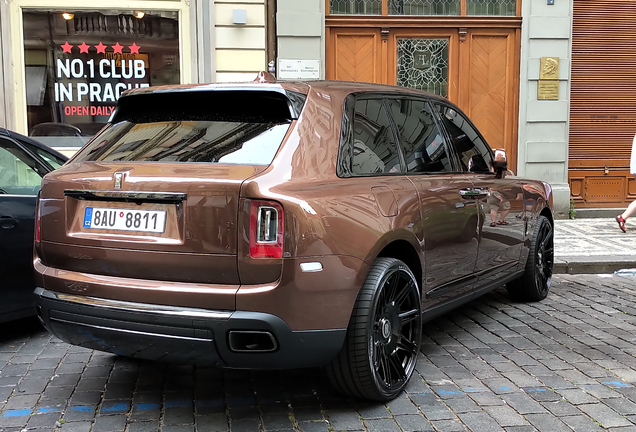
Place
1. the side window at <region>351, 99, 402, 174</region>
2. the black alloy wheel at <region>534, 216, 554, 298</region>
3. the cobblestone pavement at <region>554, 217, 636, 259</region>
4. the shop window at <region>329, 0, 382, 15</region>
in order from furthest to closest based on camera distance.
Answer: the shop window at <region>329, 0, 382, 15</region>, the cobblestone pavement at <region>554, 217, 636, 259</region>, the black alloy wheel at <region>534, 216, 554, 298</region>, the side window at <region>351, 99, 402, 174</region>

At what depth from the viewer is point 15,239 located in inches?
177

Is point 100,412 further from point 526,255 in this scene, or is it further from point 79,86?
point 79,86

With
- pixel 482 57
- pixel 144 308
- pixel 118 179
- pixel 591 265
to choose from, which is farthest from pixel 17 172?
pixel 482 57

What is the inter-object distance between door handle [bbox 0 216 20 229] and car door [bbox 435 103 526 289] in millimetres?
2959

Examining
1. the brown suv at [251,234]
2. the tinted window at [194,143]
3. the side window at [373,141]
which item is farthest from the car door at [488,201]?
the tinted window at [194,143]

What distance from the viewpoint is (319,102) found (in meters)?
3.46

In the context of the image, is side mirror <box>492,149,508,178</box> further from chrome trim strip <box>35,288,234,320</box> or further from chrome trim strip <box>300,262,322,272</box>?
chrome trim strip <box>35,288,234,320</box>

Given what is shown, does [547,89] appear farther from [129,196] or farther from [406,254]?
[129,196]

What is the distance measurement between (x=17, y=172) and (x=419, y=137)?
285 cm

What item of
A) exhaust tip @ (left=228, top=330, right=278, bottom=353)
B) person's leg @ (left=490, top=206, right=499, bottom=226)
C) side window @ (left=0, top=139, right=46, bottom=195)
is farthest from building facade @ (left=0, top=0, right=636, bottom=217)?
exhaust tip @ (left=228, top=330, right=278, bottom=353)

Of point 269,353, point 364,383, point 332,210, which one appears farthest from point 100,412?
point 332,210

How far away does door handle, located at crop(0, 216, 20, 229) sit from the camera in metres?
4.44

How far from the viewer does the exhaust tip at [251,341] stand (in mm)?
2928

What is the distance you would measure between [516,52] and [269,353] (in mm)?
9647
